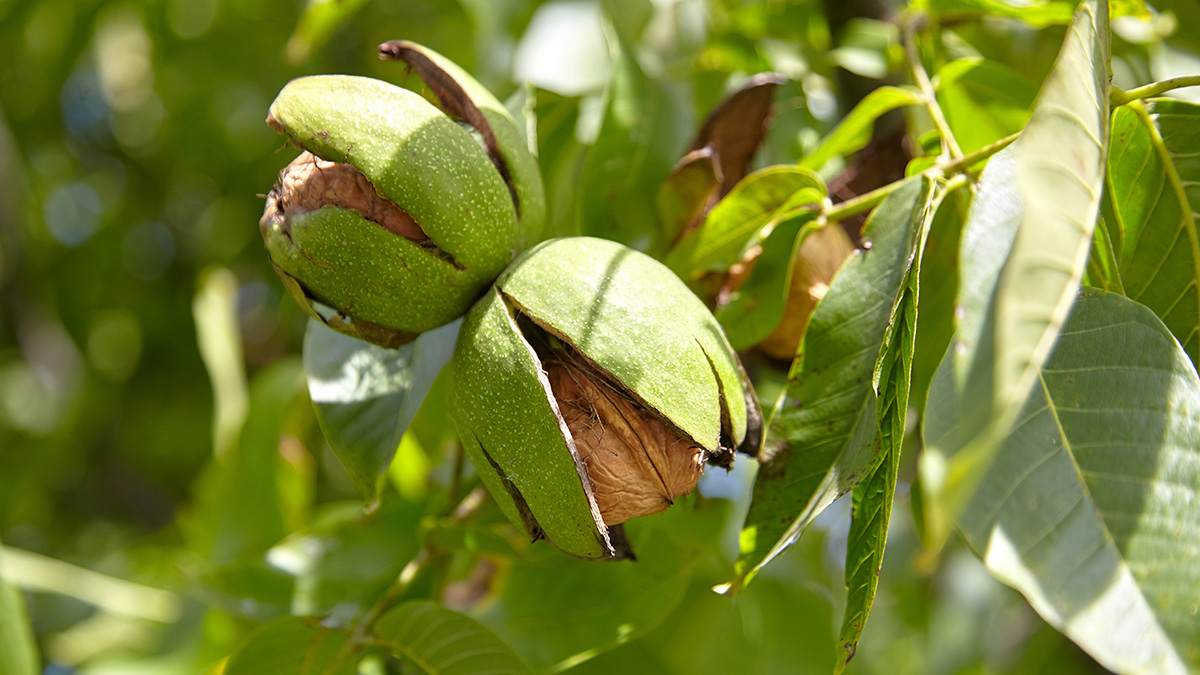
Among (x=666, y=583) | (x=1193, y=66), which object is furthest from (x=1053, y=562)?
(x=1193, y=66)

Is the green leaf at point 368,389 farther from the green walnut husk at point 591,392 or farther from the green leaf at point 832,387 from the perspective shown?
the green leaf at point 832,387

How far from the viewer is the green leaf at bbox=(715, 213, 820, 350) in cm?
122

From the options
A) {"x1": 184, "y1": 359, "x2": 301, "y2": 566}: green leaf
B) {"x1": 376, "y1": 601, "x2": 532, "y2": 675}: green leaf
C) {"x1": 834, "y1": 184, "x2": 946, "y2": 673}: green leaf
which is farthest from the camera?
{"x1": 184, "y1": 359, "x2": 301, "y2": 566}: green leaf

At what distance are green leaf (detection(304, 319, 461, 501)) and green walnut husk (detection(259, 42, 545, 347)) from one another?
13 centimetres

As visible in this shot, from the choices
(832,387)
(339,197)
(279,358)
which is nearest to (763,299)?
(832,387)

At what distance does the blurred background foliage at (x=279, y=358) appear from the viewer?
142 centimetres

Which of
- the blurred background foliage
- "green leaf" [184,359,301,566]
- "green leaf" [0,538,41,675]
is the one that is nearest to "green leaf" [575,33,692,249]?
the blurred background foliage

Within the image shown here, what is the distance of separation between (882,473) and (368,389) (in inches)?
26.8

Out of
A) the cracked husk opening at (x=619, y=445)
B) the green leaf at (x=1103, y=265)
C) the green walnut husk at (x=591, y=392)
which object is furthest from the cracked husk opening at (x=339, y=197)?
the green leaf at (x=1103, y=265)

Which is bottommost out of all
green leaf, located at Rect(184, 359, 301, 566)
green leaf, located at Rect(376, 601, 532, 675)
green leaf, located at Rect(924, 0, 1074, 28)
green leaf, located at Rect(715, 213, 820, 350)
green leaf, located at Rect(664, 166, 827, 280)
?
green leaf, located at Rect(184, 359, 301, 566)

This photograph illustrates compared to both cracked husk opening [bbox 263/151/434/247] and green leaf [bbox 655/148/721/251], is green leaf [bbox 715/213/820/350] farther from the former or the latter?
Result: cracked husk opening [bbox 263/151/434/247]

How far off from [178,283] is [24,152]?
0.77m

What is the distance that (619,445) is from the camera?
38.4 inches

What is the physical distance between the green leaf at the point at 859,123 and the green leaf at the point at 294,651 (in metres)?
0.98
